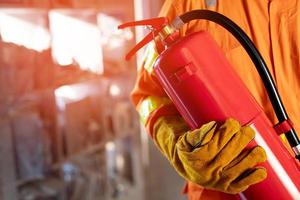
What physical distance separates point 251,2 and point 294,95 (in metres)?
0.26

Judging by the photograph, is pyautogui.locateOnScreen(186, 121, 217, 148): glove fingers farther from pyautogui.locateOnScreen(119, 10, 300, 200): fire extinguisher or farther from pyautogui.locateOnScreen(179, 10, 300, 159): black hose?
pyautogui.locateOnScreen(179, 10, 300, 159): black hose

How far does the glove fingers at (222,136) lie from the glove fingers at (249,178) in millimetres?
83

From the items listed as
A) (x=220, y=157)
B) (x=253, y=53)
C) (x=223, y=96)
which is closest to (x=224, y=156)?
(x=220, y=157)

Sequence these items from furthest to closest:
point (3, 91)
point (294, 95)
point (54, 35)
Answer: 1. point (54, 35)
2. point (3, 91)
3. point (294, 95)

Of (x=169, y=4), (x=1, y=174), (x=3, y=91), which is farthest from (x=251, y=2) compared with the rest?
(x=1, y=174)

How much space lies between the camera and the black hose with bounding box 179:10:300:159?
0.87 metres

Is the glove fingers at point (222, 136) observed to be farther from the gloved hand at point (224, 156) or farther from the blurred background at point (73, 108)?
the blurred background at point (73, 108)

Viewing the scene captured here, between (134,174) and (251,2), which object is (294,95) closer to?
(251,2)

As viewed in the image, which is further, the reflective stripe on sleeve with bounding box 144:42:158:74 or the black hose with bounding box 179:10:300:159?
the reflective stripe on sleeve with bounding box 144:42:158:74

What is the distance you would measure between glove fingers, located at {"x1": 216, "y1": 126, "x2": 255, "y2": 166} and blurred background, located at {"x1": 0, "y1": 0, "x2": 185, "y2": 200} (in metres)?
1.18

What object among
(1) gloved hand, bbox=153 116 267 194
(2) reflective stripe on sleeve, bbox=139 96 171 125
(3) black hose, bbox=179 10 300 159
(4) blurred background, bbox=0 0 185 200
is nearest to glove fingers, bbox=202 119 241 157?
(1) gloved hand, bbox=153 116 267 194

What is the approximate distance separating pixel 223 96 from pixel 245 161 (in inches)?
5.7

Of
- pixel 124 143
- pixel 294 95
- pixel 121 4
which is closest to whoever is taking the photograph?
pixel 294 95

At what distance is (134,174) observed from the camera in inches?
101
